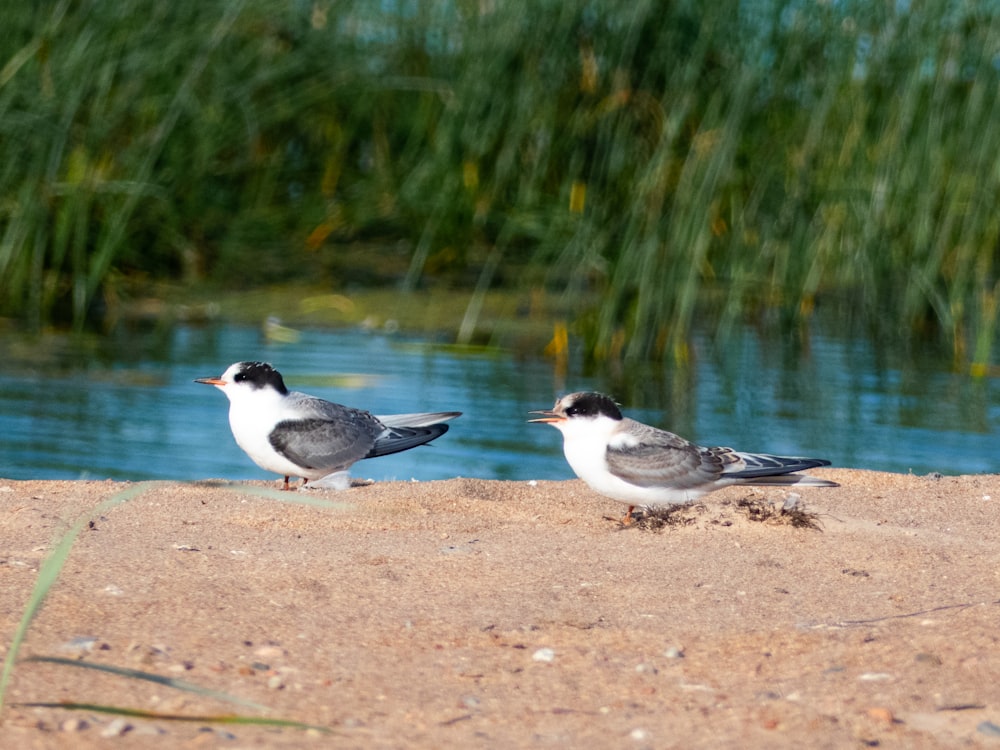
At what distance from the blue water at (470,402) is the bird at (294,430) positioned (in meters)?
0.48

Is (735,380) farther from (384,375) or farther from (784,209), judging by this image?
(384,375)

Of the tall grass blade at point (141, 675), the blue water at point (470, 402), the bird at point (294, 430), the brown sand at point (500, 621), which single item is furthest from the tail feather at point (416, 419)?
the tall grass blade at point (141, 675)

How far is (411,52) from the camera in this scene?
425 inches

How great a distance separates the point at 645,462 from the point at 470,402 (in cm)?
254

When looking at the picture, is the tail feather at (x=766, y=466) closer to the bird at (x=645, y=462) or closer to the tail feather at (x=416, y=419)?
the bird at (x=645, y=462)

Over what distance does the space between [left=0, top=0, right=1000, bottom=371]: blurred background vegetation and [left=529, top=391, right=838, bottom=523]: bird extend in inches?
99.7

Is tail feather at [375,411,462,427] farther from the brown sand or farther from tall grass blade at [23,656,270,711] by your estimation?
tall grass blade at [23,656,270,711]

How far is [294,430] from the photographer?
522 cm

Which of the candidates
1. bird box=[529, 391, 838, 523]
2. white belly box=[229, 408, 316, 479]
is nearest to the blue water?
white belly box=[229, 408, 316, 479]

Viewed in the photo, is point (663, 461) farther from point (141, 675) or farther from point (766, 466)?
point (141, 675)

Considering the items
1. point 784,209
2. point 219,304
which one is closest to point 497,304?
point 219,304

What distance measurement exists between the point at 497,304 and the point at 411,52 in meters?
1.96

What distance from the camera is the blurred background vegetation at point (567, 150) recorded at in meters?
7.81

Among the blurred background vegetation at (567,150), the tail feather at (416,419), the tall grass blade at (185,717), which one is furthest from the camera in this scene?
the blurred background vegetation at (567,150)
